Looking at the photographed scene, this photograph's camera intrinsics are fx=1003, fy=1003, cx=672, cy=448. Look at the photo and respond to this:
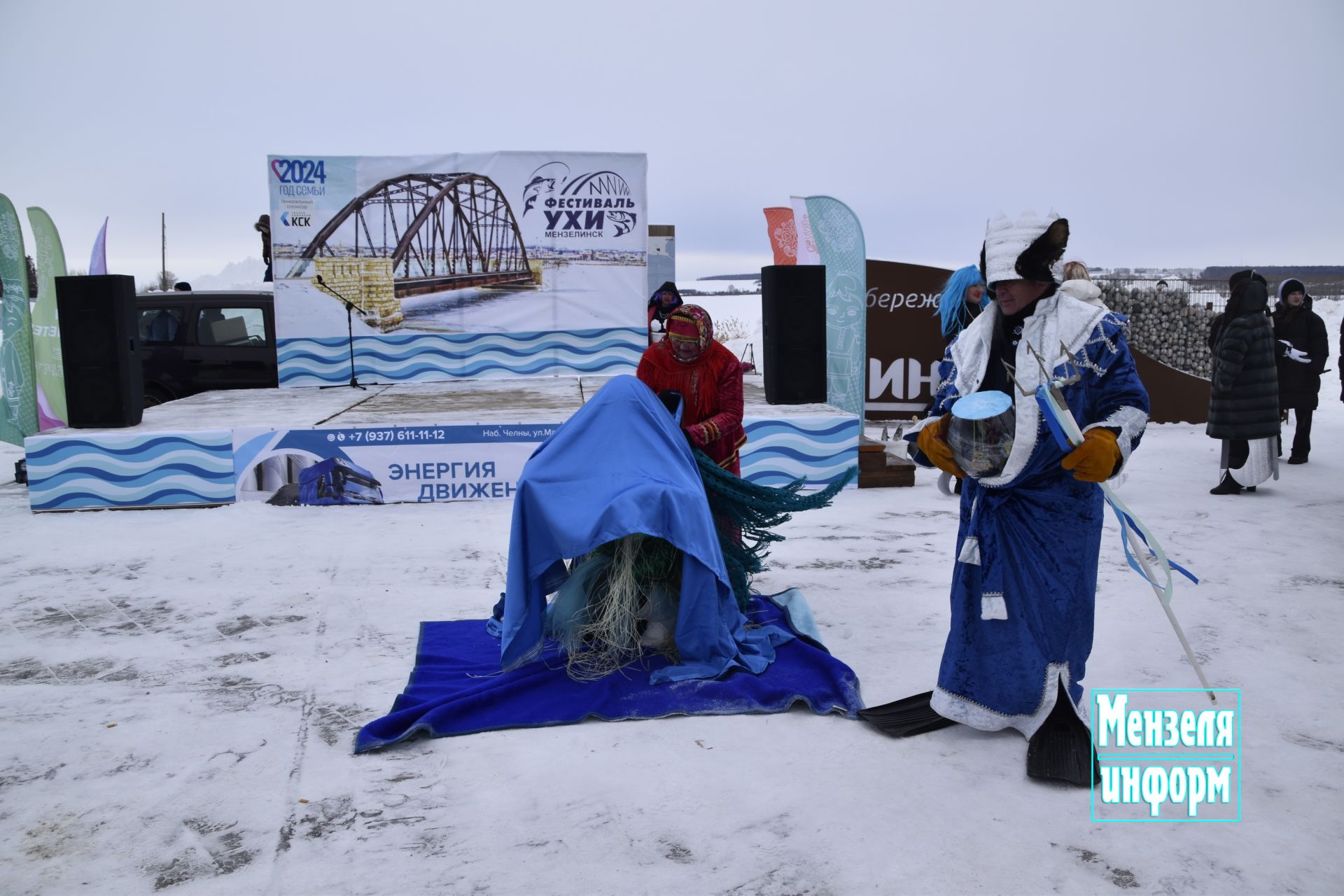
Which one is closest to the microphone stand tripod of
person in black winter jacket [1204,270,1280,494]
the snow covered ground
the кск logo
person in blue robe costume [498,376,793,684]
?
the кск logo

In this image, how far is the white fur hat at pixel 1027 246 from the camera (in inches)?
116

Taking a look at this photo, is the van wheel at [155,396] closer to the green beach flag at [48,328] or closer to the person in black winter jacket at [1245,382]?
the green beach flag at [48,328]

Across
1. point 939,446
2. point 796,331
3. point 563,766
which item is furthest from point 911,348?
point 563,766

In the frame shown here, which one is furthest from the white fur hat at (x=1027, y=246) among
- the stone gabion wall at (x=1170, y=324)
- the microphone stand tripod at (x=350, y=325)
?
the stone gabion wall at (x=1170, y=324)

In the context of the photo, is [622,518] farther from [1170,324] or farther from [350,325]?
[1170,324]

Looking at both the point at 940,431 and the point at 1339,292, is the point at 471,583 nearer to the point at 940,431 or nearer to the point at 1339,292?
the point at 940,431

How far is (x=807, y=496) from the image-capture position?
4.40 metres

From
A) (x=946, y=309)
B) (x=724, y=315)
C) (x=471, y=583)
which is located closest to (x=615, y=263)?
(x=946, y=309)

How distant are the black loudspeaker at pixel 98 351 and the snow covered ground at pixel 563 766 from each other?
2360 mm

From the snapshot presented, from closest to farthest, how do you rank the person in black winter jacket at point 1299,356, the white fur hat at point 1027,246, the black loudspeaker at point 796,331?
1. the white fur hat at point 1027,246
2. the black loudspeaker at point 796,331
3. the person in black winter jacket at point 1299,356

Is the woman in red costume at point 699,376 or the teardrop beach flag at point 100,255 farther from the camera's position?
the teardrop beach flag at point 100,255

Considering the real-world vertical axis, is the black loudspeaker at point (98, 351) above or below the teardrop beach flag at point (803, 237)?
below

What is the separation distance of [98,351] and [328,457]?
206 centimetres

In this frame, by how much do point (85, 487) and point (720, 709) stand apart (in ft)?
18.9
